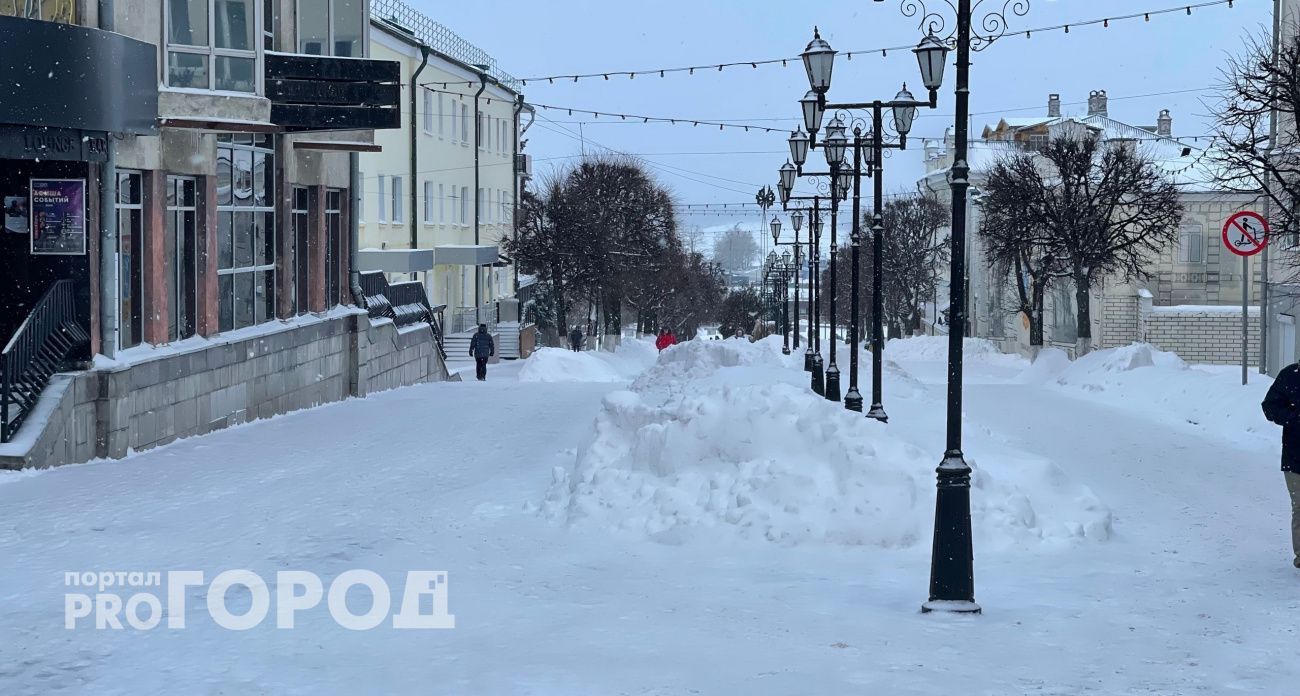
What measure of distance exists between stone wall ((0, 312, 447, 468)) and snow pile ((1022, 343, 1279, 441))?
13201 millimetres

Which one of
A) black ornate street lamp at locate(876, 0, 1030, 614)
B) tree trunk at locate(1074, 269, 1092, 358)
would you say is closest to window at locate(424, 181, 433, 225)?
tree trunk at locate(1074, 269, 1092, 358)

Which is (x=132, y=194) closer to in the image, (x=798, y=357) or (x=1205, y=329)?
(x=798, y=357)

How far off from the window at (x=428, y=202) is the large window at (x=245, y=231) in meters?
26.6

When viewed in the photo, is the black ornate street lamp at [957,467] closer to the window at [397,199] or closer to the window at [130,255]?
the window at [130,255]

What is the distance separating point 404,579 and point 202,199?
34.9 ft

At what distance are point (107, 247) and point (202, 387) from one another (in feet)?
9.75

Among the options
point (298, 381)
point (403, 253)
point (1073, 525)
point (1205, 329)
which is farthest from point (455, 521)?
point (1205, 329)

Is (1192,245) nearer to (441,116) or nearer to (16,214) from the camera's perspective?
(441,116)

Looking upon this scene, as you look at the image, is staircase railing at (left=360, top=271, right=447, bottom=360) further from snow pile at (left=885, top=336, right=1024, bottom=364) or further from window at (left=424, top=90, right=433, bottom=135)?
snow pile at (left=885, top=336, right=1024, bottom=364)

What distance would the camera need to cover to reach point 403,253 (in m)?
41.9

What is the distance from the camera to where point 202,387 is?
17.7 metres

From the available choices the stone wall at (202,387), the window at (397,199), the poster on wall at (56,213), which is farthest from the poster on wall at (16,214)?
the window at (397,199)

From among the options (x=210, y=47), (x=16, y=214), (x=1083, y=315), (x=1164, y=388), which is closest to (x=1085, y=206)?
(x=1083, y=315)

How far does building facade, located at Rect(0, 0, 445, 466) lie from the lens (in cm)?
1400
